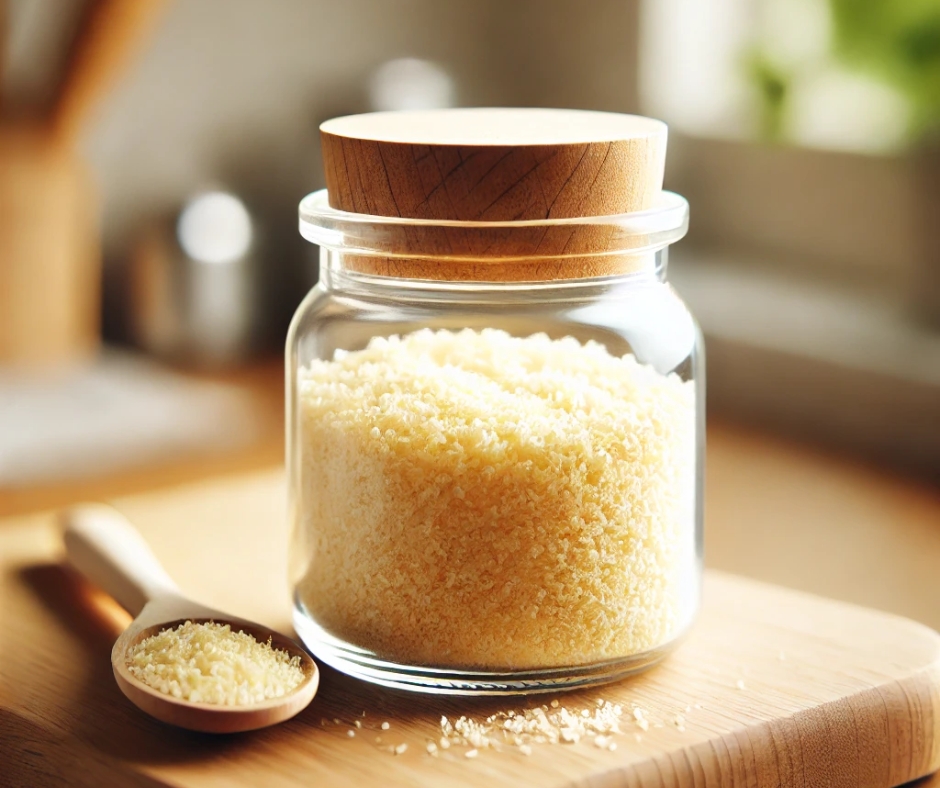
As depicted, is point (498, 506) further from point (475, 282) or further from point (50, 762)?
point (50, 762)

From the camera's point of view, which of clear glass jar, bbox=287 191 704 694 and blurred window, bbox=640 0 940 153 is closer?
clear glass jar, bbox=287 191 704 694

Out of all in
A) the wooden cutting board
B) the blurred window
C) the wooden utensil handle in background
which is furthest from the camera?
the blurred window

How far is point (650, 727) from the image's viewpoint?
0.62 metres

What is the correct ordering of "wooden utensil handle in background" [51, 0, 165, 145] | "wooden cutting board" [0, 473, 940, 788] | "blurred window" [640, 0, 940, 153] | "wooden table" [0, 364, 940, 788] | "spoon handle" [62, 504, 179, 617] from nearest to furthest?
"wooden cutting board" [0, 473, 940, 788] → "spoon handle" [62, 504, 179, 617] → "wooden table" [0, 364, 940, 788] → "wooden utensil handle in background" [51, 0, 165, 145] → "blurred window" [640, 0, 940, 153]

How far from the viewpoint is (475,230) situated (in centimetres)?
60

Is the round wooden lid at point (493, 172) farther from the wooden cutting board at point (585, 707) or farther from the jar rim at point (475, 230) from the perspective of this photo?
the wooden cutting board at point (585, 707)

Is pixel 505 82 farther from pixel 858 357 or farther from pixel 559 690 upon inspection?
pixel 559 690

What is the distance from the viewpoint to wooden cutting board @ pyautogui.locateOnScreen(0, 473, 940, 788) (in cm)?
58

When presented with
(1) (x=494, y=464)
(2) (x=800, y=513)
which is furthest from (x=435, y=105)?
(1) (x=494, y=464)

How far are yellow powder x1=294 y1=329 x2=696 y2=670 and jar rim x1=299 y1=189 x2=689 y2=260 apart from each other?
7 cm

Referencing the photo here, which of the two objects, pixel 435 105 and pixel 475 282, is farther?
pixel 435 105

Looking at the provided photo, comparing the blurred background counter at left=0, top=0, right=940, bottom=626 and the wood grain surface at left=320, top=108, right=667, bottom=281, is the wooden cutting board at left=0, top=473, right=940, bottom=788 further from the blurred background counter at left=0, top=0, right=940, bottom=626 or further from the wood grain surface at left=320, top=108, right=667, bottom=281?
the blurred background counter at left=0, top=0, right=940, bottom=626

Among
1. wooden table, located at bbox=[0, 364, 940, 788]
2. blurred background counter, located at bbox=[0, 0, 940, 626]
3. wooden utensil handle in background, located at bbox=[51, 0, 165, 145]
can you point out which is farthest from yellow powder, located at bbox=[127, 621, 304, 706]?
wooden utensil handle in background, located at bbox=[51, 0, 165, 145]

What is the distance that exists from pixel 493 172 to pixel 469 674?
25 centimetres
